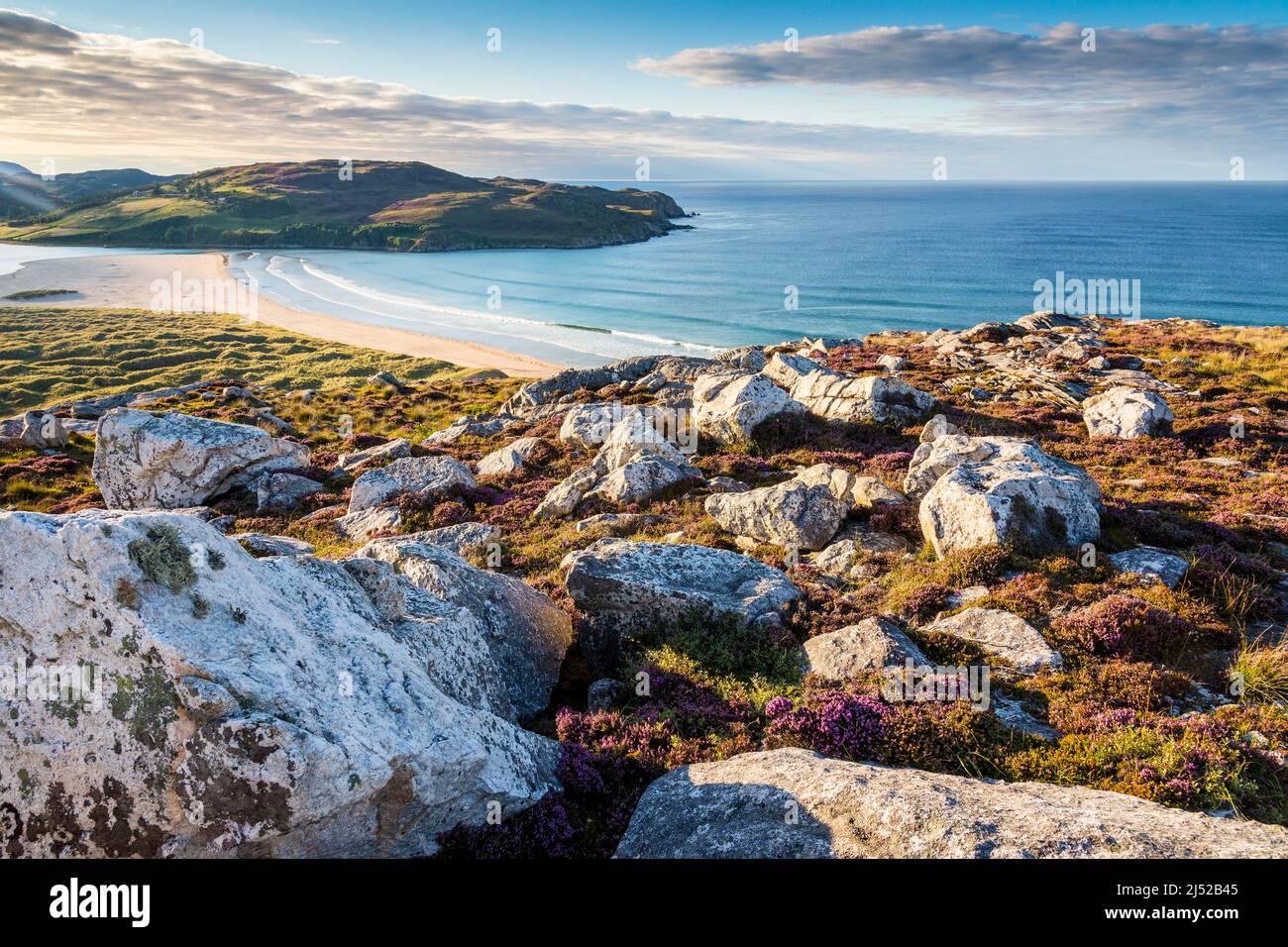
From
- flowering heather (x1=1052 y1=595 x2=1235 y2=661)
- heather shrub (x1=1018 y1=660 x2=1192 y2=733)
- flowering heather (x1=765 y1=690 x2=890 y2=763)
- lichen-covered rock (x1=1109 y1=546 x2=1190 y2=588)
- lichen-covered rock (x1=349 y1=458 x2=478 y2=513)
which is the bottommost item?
flowering heather (x1=765 y1=690 x2=890 y2=763)

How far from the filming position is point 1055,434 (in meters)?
23.7

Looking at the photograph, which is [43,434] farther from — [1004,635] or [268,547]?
[1004,635]

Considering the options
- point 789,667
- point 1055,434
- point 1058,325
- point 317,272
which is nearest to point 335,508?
point 789,667

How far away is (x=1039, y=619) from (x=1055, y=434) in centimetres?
1564

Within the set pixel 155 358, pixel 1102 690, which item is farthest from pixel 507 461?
pixel 155 358

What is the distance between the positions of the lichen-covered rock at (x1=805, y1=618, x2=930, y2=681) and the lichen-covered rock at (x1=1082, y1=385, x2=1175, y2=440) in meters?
18.5

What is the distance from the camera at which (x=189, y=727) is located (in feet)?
18.5

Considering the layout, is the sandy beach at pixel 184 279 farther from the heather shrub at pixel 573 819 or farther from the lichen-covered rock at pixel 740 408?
the heather shrub at pixel 573 819

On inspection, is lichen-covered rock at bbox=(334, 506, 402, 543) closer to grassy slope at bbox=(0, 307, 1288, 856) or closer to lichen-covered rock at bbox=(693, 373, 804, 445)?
grassy slope at bbox=(0, 307, 1288, 856)

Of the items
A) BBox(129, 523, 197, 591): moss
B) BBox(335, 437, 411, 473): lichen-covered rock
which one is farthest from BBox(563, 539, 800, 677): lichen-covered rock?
BBox(335, 437, 411, 473): lichen-covered rock

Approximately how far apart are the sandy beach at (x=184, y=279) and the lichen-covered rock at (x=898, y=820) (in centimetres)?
6231

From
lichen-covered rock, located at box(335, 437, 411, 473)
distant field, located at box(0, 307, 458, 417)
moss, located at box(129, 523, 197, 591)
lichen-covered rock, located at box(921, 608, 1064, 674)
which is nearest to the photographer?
moss, located at box(129, 523, 197, 591)

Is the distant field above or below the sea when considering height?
below

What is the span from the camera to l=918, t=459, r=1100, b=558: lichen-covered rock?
13070 millimetres
